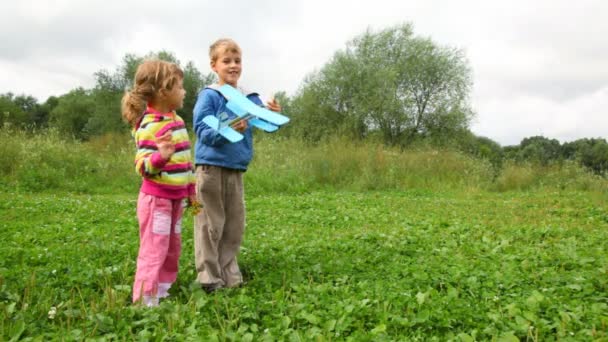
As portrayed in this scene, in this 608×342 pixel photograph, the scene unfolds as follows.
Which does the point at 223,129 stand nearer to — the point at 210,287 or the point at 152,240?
the point at 152,240

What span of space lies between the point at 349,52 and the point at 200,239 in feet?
98.9

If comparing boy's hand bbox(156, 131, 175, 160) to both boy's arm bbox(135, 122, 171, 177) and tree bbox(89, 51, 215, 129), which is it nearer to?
boy's arm bbox(135, 122, 171, 177)

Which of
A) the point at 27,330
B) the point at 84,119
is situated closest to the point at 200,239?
the point at 27,330

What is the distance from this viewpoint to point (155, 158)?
3.23 meters

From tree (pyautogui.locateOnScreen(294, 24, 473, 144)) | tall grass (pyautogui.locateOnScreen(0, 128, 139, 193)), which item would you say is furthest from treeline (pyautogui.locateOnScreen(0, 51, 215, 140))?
tall grass (pyautogui.locateOnScreen(0, 128, 139, 193))

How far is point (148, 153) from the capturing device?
11.0ft

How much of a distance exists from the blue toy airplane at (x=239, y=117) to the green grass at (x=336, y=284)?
1.18 meters

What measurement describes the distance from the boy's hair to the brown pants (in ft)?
2.87

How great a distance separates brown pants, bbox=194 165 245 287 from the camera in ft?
12.5

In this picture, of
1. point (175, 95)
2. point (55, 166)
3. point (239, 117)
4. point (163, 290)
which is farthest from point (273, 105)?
point (55, 166)

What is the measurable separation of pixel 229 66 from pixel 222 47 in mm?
162

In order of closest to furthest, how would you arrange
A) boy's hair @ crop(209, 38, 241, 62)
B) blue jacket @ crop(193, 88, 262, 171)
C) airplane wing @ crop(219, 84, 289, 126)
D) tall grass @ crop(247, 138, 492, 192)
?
1. airplane wing @ crop(219, 84, 289, 126)
2. blue jacket @ crop(193, 88, 262, 171)
3. boy's hair @ crop(209, 38, 241, 62)
4. tall grass @ crop(247, 138, 492, 192)

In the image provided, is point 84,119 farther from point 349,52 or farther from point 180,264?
point 180,264

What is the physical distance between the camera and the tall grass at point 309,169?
464 inches
